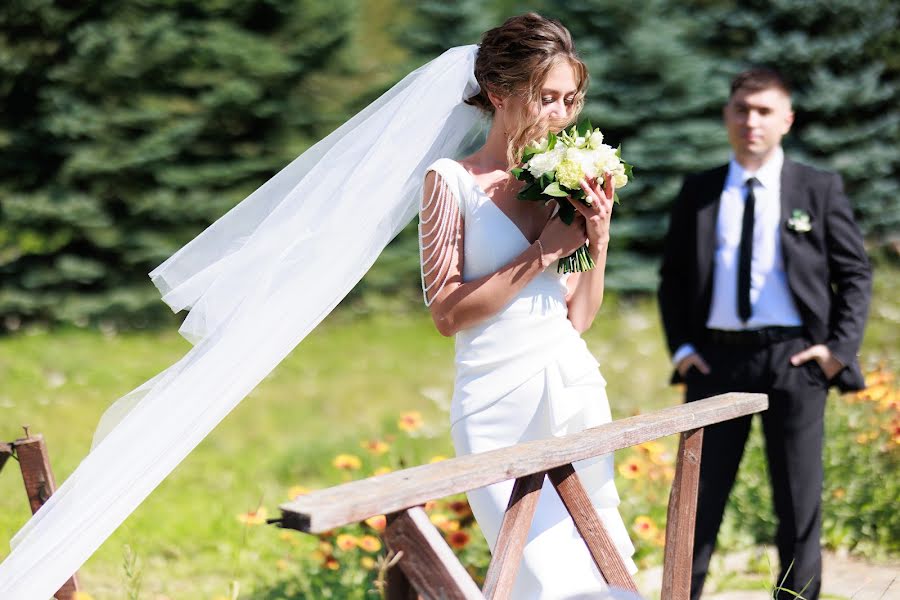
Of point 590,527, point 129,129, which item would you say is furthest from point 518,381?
point 129,129

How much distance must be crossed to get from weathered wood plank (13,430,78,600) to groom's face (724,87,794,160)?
8.56 feet

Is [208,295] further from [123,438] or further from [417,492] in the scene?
[417,492]

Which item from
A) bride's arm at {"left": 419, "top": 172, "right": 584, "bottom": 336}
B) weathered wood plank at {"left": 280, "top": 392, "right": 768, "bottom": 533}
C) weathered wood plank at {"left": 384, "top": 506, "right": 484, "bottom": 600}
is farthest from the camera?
bride's arm at {"left": 419, "top": 172, "right": 584, "bottom": 336}

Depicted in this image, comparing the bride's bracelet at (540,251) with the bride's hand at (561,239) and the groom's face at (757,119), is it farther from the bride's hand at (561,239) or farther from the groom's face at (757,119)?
the groom's face at (757,119)

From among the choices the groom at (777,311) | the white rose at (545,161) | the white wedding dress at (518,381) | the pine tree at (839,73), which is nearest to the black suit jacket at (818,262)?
the groom at (777,311)

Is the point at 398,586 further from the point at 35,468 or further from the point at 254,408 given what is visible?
the point at 254,408

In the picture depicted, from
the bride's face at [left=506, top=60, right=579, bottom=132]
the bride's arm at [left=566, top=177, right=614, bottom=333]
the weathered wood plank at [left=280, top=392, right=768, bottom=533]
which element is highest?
the bride's face at [left=506, top=60, right=579, bottom=132]

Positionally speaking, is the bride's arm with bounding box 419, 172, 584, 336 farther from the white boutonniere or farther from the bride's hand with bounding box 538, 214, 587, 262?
the white boutonniere

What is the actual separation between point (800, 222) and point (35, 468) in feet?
9.01

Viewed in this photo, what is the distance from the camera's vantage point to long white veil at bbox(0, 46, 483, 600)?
8.54ft

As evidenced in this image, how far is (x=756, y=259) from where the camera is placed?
3729 mm

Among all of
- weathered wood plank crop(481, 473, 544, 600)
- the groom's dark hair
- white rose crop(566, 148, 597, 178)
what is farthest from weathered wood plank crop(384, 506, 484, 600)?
the groom's dark hair

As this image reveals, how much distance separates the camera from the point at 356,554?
13.6 feet

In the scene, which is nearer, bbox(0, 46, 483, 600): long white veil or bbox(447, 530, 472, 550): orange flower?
bbox(0, 46, 483, 600): long white veil
